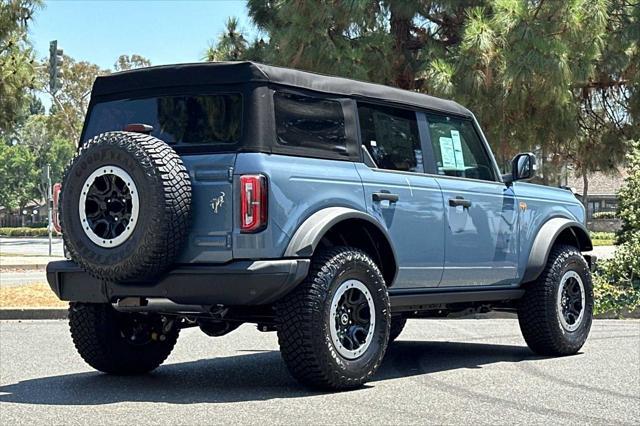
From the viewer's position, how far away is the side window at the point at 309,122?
23.8 ft

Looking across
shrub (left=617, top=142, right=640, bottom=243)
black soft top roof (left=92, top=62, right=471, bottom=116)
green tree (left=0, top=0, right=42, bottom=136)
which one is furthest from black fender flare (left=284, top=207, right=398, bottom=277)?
green tree (left=0, top=0, right=42, bottom=136)

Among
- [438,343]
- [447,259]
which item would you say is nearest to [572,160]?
[438,343]

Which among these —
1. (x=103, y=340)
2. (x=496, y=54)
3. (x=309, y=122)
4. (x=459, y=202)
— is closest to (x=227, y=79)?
(x=309, y=122)

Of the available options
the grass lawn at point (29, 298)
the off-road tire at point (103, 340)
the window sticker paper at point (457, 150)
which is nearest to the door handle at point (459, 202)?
the window sticker paper at point (457, 150)

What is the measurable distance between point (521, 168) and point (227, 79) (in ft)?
10.00

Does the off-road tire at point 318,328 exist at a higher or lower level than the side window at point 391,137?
lower

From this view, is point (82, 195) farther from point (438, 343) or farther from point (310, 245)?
point (438, 343)

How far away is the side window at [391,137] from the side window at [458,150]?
261 mm

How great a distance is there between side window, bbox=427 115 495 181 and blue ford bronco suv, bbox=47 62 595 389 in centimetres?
3

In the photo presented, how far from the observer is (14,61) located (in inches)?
821

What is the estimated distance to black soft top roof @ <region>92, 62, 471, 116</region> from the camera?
7.22 m

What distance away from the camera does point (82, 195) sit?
7023 mm

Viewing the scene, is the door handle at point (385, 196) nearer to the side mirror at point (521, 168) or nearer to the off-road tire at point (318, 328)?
the off-road tire at point (318, 328)

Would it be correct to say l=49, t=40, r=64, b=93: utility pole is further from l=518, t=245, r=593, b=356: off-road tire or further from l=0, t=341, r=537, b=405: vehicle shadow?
l=518, t=245, r=593, b=356: off-road tire
